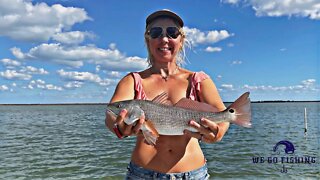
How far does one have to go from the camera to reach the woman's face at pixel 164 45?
4.11 metres

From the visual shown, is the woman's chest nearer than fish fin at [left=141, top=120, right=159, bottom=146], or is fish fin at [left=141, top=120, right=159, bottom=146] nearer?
fish fin at [left=141, top=120, right=159, bottom=146]

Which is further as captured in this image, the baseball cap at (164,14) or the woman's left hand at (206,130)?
the baseball cap at (164,14)

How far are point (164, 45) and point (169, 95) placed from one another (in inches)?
23.8

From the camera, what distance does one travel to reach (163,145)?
4.01 meters

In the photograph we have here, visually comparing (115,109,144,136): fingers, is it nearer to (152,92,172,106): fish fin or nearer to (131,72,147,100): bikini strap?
(152,92,172,106): fish fin

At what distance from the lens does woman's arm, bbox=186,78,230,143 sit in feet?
12.2

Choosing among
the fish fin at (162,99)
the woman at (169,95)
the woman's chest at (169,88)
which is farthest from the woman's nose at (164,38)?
the fish fin at (162,99)

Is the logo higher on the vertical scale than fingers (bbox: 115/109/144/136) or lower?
lower

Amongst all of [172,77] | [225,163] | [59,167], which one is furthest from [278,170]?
[172,77]

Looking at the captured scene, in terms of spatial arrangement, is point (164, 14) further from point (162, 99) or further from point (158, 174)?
point (158, 174)

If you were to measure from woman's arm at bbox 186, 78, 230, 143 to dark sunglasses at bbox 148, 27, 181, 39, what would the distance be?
26.2 inches

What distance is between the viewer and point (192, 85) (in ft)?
13.3

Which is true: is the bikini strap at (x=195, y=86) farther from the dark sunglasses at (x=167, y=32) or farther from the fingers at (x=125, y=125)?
the fingers at (x=125, y=125)

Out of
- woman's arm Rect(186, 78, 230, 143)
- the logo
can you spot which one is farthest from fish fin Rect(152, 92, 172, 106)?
the logo
